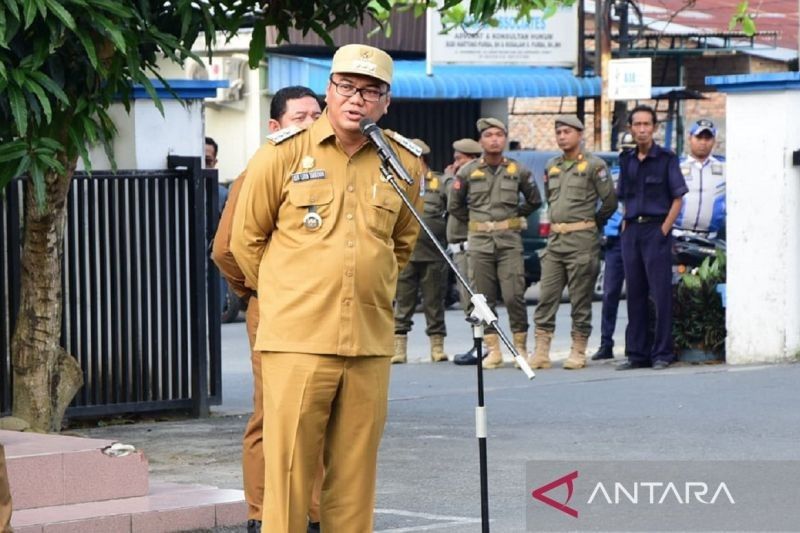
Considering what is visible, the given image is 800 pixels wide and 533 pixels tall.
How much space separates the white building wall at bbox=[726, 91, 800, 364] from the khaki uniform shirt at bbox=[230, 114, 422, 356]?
8166 millimetres

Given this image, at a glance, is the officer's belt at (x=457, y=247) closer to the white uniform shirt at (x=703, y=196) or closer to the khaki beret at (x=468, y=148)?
the khaki beret at (x=468, y=148)

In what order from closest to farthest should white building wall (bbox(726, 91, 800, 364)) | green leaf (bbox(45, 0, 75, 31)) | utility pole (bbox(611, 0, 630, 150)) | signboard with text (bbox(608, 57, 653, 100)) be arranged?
green leaf (bbox(45, 0, 75, 31)), white building wall (bbox(726, 91, 800, 364)), signboard with text (bbox(608, 57, 653, 100)), utility pole (bbox(611, 0, 630, 150))

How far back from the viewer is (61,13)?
7.15 m

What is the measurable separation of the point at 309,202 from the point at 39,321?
445cm

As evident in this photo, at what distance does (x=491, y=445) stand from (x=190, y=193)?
2764 millimetres

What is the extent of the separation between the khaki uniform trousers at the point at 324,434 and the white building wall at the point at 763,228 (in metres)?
8.20

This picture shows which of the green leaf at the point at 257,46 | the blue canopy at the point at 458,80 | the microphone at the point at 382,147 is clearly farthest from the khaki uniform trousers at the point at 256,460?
the blue canopy at the point at 458,80

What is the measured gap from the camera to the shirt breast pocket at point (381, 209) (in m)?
6.11

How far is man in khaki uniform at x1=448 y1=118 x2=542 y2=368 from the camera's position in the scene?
1483 cm

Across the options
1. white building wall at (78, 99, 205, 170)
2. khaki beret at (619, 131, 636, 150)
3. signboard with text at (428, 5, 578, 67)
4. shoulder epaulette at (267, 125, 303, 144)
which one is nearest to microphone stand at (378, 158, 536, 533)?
shoulder epaulette at (267, 125, 303, 144)

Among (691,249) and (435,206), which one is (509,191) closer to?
(435,206)

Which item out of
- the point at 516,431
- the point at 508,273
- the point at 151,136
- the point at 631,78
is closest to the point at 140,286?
the point at 151,136

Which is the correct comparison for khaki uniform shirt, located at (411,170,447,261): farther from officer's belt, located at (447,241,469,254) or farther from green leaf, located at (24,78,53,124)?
green leaf, located at (24,78,53,124)

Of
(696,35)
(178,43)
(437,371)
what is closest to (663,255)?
(437,371)
